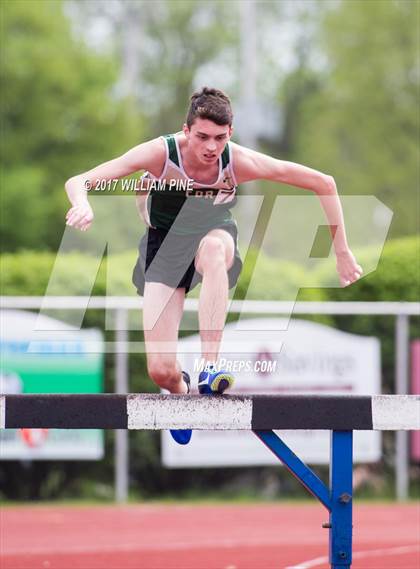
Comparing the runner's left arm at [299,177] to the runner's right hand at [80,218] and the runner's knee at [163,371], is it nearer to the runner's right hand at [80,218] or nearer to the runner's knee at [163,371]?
the runner's right hand at [80,218]

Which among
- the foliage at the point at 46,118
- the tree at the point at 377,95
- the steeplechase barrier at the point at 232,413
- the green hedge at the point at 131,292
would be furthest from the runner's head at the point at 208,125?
the tree at the point at 377,95

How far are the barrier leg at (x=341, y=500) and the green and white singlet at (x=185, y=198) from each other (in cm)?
122

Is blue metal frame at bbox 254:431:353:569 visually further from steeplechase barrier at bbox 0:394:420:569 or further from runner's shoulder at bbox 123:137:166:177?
runner's shoulder at bbox 123:137:166:177

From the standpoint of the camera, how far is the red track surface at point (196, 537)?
7555mm

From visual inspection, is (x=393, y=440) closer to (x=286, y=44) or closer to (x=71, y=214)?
(x=71, y=214)

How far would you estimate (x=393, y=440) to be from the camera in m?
11.2

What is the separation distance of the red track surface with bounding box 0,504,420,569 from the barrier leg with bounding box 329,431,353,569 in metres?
1.90

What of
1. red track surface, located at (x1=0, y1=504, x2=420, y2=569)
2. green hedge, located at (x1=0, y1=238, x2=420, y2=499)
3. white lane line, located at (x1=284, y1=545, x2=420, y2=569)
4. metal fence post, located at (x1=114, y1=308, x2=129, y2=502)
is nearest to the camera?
white lane line, located at (x1=284, y1=545, x2=420, y2=569)

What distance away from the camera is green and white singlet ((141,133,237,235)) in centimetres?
565

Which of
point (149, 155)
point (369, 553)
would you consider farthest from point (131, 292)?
point (149, 155)

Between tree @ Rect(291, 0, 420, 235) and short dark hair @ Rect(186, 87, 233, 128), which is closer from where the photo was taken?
short dark hair @ Rect(186, 87, 233, 128)

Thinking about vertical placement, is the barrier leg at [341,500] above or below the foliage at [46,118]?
below

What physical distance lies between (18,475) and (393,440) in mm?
3366

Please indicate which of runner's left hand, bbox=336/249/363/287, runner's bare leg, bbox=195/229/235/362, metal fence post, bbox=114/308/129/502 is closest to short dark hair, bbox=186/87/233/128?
runner's bare leg, bbox=195/229/235/362
